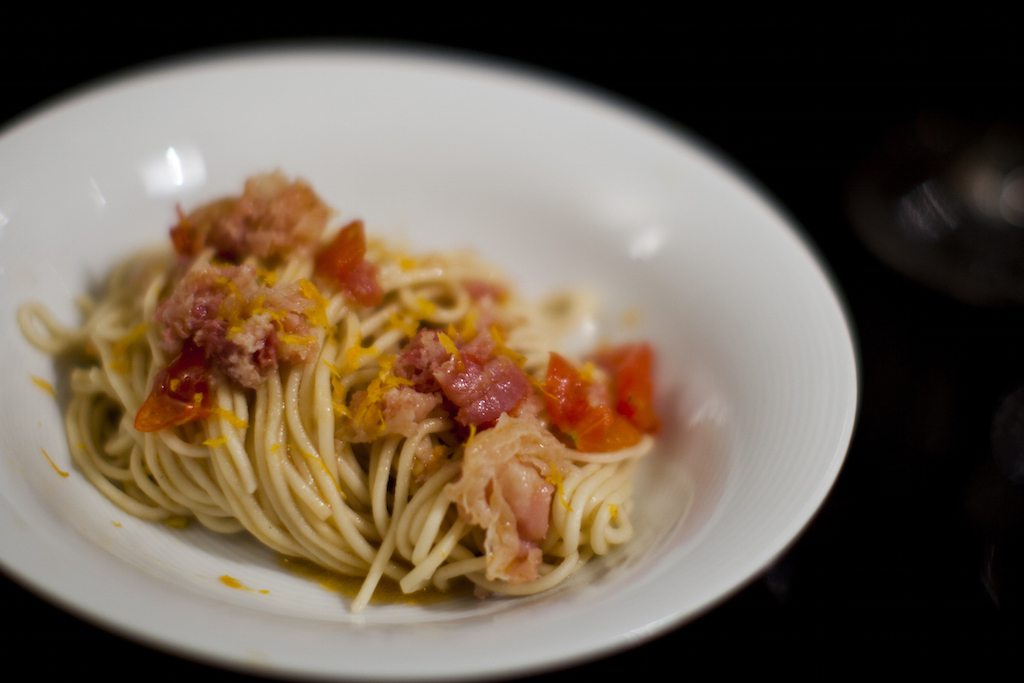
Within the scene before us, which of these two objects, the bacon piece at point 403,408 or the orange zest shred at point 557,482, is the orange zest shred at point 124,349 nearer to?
the bacon piece at point 403,408

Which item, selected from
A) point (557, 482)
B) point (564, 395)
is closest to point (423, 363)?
point (564, 395)

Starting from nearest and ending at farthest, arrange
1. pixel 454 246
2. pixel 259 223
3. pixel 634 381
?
pixel 259 223 < pixel 634 381 < pixel 454 246

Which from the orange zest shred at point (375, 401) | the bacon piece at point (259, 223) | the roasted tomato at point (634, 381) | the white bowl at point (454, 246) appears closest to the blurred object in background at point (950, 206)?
the white bowl at point (454, 246)

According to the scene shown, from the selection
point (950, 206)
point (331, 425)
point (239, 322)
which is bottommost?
point (950, 206)

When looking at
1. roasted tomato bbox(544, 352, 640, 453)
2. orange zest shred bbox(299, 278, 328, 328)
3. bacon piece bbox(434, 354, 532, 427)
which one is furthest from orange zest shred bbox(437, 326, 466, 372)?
orange zest shred bbox(299, 278, 328, 328)

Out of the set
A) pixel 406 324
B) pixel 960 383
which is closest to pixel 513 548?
pixel 406 324

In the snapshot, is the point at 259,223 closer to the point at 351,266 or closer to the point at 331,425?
the point at 351,266

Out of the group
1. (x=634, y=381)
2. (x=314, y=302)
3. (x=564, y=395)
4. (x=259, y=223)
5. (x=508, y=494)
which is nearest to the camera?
(x=508, y=494)
